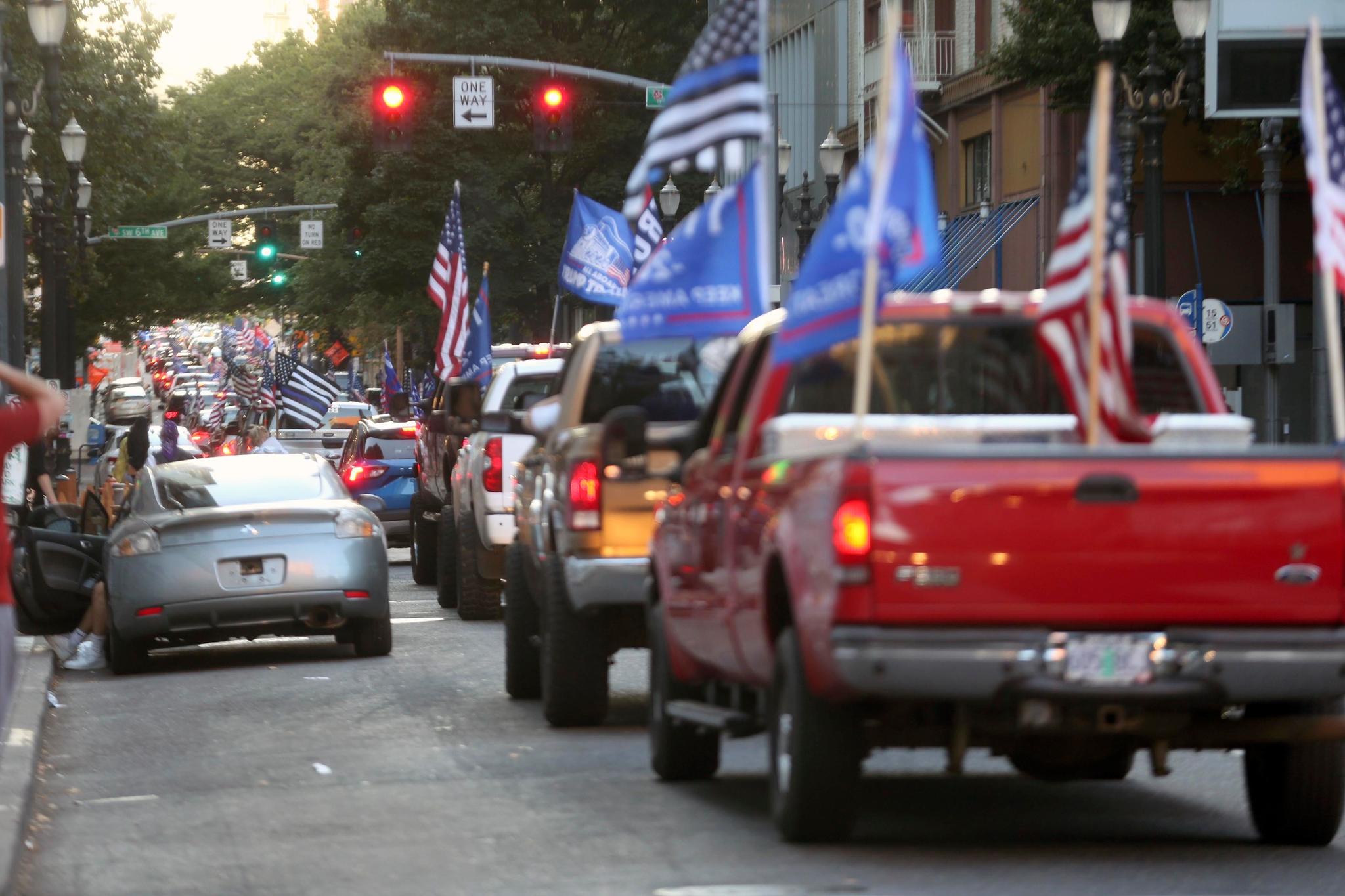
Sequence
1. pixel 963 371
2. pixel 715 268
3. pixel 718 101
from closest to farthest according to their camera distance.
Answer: pixel 963 371, pixel 715 268, pixel 718 101

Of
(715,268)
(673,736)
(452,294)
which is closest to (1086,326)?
(715,268)

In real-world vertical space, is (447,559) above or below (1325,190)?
below

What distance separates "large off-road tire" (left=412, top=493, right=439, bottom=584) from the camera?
82.3 feet

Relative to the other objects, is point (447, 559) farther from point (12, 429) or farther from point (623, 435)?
point (12, 429)

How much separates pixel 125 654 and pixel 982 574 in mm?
10172

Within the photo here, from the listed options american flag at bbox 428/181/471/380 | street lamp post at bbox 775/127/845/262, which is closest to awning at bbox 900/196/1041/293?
street lamp post at bbox 775/127/845/262

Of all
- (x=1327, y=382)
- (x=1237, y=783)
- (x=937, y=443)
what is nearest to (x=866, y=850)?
(x=937, y=443)

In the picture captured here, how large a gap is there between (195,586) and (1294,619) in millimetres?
9742

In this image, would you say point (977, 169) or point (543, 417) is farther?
point (977, 169)

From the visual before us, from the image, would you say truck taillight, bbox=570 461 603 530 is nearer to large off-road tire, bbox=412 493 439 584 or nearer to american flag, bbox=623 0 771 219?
american flag, bbox=623 0 771 219

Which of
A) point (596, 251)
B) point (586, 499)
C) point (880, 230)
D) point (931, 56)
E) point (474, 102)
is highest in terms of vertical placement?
point (931, 56)

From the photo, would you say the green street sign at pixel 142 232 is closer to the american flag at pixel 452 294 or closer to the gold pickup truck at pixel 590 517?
the american flag at pixel 452 294

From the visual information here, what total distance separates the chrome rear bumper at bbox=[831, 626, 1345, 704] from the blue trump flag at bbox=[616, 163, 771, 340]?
3179 millimetres

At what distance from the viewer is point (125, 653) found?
16484 millimetres
